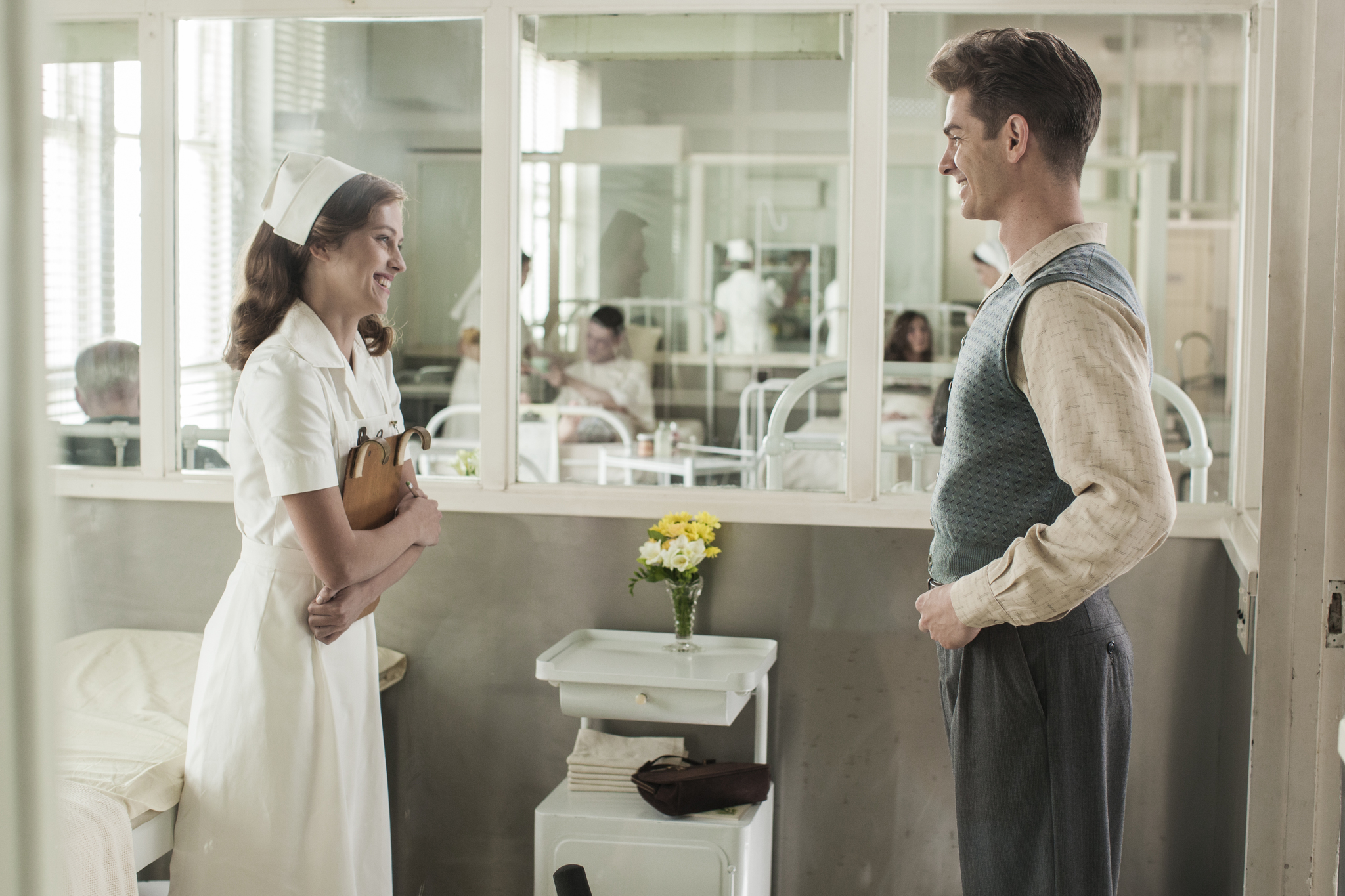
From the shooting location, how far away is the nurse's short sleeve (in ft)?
4.94

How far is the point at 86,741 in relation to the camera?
181 centimetres

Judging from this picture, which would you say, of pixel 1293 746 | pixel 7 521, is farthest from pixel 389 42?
pixel 7 521

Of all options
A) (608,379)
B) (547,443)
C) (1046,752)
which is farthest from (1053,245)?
(608,379)

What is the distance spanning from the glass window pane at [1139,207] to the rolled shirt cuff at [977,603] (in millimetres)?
3357

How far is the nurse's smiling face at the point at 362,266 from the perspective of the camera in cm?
167

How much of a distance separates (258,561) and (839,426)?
110 inches

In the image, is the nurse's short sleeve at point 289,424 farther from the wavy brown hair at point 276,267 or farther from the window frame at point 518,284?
the window frame at point 518,284

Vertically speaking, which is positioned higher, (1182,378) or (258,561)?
(1182,378)

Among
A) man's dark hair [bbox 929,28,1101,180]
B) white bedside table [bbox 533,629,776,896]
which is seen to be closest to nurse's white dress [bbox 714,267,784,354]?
white bedside table [bbox 533,629,776,896]

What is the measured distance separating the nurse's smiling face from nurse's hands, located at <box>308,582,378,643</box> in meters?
0.43

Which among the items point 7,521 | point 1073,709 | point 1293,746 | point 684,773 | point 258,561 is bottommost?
point 684,773

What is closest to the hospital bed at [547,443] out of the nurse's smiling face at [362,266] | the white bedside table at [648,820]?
the white bedside table at [648,820]

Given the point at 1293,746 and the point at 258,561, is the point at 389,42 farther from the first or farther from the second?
the point at 1293,746

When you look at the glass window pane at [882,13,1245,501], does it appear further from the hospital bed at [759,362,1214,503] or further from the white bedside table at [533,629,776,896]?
the white bedside table at [533,629,776,896]
